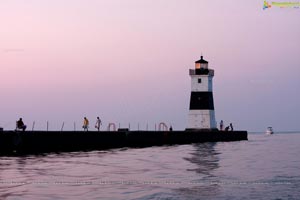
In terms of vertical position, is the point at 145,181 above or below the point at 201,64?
below

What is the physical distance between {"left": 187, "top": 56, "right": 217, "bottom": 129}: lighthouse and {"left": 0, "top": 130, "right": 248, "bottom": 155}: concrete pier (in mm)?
1297

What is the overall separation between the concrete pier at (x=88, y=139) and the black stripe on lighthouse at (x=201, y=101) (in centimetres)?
332

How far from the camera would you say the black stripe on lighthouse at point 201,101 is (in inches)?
2763

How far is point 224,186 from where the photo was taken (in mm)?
23125

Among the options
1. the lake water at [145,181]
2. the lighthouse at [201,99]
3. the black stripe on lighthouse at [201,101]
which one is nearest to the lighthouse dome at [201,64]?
the lighthouse at [201,99]

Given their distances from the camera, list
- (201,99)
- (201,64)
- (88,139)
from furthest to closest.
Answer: (201,64), (201,99), (88,139)

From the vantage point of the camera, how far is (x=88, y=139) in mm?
54219

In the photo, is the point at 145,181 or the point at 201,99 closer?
the point at 145,181

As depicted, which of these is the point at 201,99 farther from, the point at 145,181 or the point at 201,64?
the point at 145,181

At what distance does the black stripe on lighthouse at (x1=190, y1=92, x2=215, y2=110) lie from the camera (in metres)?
70.2

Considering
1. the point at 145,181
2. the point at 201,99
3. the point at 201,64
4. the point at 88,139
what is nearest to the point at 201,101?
the point at 201,99

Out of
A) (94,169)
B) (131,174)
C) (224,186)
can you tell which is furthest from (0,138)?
(224,186)

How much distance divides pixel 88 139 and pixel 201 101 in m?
20.7

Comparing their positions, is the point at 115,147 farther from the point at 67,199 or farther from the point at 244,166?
the point at 67,199
